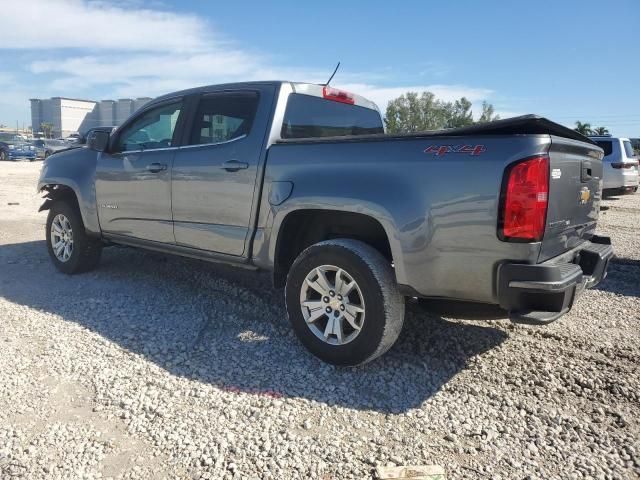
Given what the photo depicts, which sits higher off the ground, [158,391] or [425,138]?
[425,138]

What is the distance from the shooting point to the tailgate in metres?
3.01

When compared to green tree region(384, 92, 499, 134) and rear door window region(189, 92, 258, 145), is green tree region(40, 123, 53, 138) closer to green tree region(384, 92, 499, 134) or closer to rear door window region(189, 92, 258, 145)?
green tree region(384, 92, 499, 134)

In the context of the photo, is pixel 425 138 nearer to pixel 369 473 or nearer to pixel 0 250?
pixel 369 473

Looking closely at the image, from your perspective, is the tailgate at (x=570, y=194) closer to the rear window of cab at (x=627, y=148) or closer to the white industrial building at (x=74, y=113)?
the rear window of cab at (x=627, y=148)

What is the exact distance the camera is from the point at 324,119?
185 inches

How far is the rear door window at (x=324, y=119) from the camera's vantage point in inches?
171

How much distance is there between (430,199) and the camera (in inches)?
123

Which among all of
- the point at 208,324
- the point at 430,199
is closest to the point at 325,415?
the point at 430,199

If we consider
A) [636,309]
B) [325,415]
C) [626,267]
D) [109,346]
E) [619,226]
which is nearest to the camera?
[325,415]

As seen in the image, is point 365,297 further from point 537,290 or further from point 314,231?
point 537,290

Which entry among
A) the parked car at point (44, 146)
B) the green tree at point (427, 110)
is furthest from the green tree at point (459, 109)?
the parked car at point (44, 146)

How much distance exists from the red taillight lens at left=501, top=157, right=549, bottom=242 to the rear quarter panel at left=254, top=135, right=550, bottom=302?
5 cm

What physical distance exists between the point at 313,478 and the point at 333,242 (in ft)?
5.08

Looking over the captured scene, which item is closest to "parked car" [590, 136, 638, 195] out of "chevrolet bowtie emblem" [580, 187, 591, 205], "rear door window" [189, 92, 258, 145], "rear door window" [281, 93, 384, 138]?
"rear door window" [281, 93, 384, 138]
